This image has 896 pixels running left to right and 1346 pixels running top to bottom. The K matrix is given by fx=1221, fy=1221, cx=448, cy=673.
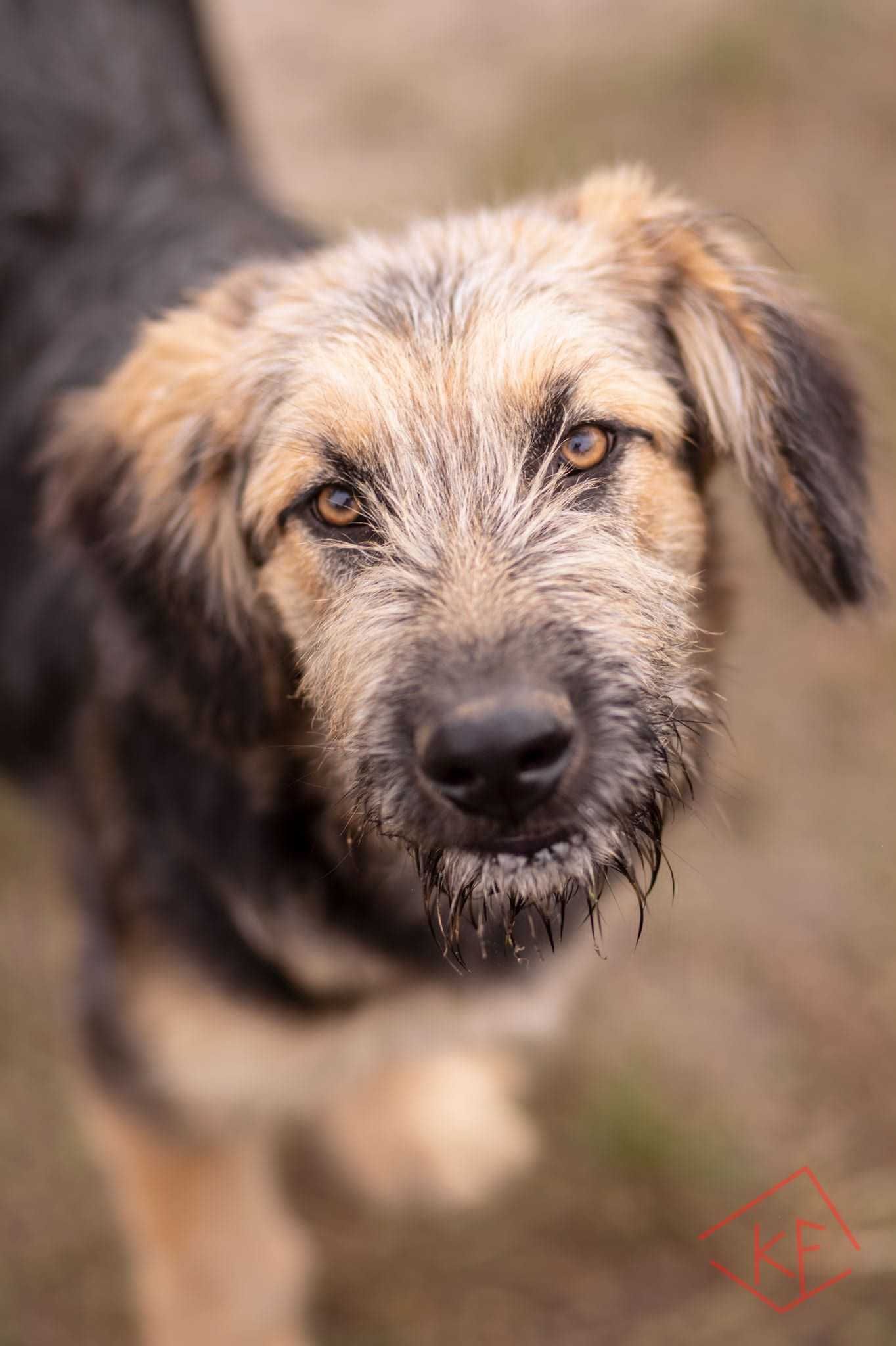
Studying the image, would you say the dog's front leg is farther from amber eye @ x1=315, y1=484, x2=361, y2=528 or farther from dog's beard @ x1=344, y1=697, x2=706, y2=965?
amber eye @ x1=315, y1=484, x2=361, y2=528

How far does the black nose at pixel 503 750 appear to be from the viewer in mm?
1634

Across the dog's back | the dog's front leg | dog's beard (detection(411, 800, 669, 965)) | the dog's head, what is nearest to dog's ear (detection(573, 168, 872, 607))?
the dog's head

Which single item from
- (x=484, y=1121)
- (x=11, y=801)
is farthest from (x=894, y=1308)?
(x=11, y=801)

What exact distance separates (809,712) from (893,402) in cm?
121

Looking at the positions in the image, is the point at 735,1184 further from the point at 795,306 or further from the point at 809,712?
the point at 795,306

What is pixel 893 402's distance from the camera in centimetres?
443

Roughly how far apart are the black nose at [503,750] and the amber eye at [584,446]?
1.66ft

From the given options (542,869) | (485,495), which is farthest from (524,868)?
(485,495)

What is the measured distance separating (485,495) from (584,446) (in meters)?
0.19

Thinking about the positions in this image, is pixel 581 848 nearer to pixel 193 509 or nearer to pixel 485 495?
pixel 485 495

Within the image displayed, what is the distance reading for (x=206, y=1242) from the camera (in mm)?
3143

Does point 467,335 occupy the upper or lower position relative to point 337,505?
upper

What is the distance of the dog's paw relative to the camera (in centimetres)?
349

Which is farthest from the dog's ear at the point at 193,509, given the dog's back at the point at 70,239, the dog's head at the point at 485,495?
the dog's back at the point at 70,239
